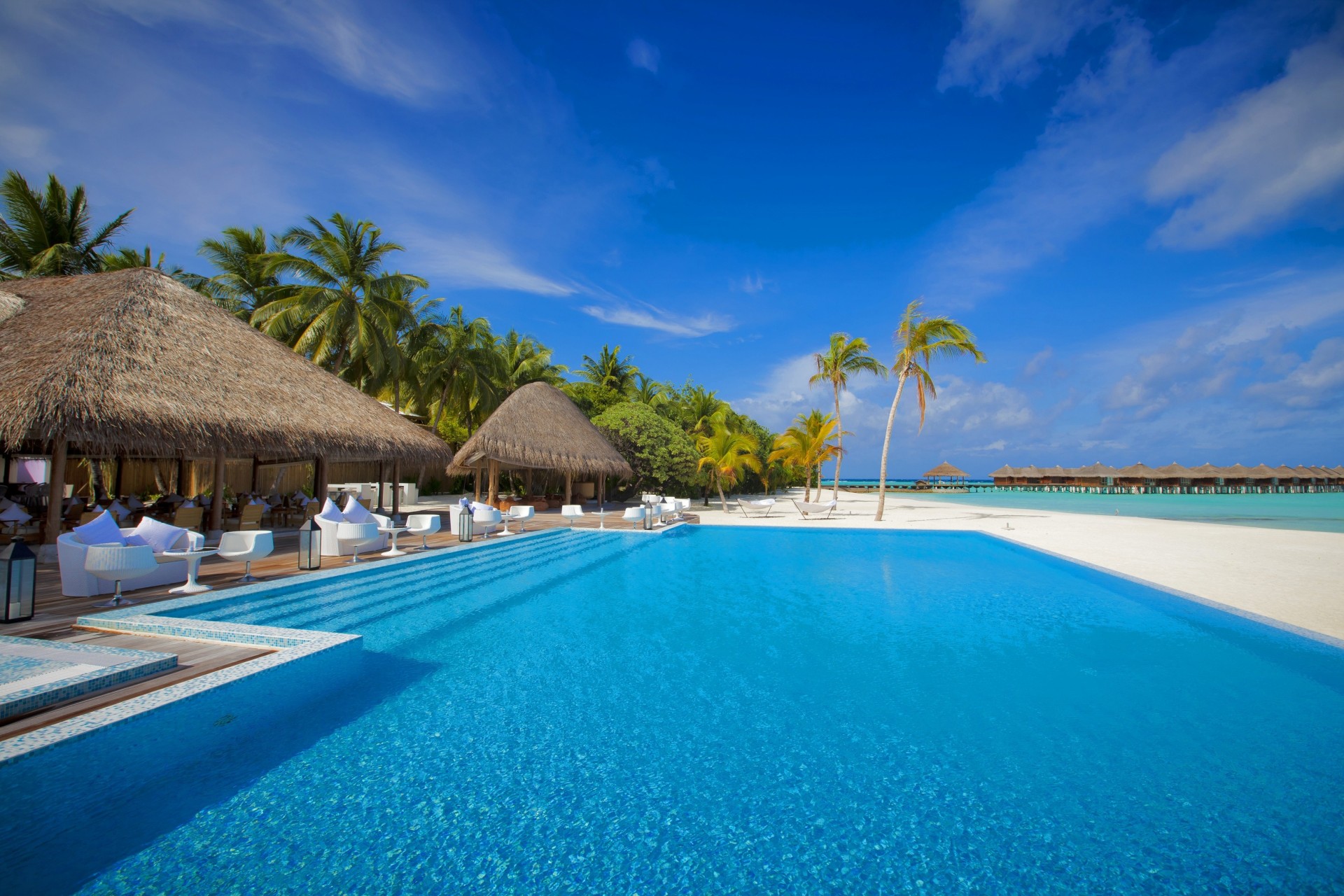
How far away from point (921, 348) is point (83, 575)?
17549mm

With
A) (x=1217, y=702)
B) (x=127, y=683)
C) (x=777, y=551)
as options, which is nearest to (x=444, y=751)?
(x=127, y=683)

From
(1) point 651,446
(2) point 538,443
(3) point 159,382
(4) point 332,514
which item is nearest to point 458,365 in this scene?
(2) point 538,443

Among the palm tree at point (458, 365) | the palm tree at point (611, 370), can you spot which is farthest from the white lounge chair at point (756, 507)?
the palm tree at point (611, 370)

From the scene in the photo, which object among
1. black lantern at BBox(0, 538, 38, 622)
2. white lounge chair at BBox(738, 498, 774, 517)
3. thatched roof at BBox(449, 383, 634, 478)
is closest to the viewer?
black lantern at BBox(0, 538, 38, 622)

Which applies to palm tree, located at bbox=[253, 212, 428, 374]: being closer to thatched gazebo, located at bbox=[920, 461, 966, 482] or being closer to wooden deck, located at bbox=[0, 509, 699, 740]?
wooden deck, located at bbox=[0, 509, 699, 740]

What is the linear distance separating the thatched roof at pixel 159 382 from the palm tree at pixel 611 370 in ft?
56.2

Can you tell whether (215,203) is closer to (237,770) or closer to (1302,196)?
(237,770)

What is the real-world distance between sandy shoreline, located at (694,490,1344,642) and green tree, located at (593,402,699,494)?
5.93 feet

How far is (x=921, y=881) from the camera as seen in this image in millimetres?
2037

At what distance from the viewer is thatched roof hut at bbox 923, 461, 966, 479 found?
4391 centimetres

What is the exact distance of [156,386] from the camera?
7.55m

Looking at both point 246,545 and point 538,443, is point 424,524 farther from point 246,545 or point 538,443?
point 538,443

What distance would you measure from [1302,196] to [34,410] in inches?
1084

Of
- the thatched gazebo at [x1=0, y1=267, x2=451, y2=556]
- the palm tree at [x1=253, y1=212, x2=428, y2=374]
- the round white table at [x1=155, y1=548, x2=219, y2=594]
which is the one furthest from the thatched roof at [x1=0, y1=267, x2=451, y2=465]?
the palm tree at [x1=253, y1=212, x2=428, y2=374]
